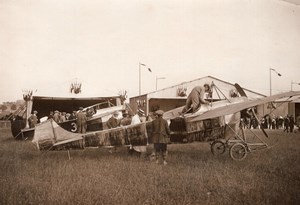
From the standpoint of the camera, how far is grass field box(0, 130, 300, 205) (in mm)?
4117

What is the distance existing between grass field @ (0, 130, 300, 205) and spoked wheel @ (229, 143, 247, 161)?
16.8 inches

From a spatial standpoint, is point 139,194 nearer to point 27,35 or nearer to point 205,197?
point 205,197

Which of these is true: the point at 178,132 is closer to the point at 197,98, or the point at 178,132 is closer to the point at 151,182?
the point at 197,98

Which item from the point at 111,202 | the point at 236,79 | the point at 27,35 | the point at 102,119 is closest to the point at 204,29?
the point at 236,79

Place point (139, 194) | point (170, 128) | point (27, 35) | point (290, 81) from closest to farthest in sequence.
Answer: point (139, 194)
point (27, 35)
point (290, 81)
point (170, 128)

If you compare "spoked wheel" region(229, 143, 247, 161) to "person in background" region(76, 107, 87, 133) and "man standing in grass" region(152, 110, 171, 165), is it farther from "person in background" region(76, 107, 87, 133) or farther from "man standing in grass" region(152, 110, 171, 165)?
"person in background" region(76, 107, 87, 133)

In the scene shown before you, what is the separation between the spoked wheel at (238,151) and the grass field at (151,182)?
0.43 m

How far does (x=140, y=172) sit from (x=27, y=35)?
132 inches

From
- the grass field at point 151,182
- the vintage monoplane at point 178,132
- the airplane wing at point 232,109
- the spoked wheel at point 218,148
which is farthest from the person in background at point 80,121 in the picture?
the airplane wing at point 232,109

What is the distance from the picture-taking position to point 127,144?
272 inches

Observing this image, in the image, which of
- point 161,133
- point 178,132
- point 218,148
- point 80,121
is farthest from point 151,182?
point 80,121

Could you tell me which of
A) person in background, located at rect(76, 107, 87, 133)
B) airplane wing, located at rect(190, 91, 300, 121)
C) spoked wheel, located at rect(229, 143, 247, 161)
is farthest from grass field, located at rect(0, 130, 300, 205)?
person in background, located at rect(76, 107, 87, 133)

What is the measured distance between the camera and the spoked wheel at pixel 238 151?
7035mm

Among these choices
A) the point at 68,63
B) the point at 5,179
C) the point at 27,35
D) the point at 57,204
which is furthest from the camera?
the point at 68,63
